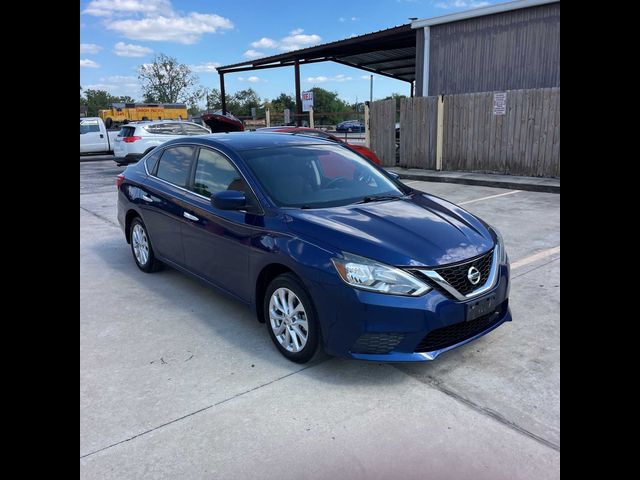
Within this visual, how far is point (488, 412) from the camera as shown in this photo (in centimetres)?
288

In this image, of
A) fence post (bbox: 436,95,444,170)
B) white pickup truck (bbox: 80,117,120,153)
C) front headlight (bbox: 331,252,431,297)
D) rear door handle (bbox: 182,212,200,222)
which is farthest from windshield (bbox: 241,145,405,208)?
white pickup truck (bbox: 80,117,120,153)

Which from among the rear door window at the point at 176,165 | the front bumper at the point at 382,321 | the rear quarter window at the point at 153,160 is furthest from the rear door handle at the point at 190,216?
the front bumper at the point at 382,321

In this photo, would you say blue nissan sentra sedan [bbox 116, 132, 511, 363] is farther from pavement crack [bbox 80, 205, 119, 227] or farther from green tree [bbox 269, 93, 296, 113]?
green tree [bbox 269, 93, 296, 113]

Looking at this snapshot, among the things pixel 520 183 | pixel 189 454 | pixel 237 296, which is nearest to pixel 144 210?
pixel 237 296

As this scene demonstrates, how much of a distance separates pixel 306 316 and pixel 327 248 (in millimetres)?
492

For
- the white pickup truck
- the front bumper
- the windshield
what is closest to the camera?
the front bumper

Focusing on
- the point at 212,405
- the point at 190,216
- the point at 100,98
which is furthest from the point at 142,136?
the point at 100,98

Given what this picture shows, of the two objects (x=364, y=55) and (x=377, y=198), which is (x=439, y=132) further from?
(x=364, y=55)

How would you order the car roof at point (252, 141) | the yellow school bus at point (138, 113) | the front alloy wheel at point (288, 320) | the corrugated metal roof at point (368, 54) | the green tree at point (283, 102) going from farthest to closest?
the green tree at point (283, 102) < the yellow school bus at point (138, 113) < the corrugated metal roof at point (368, 54) < the car roof at point (252, 141) < the front alloy wheel at point (288, 320)

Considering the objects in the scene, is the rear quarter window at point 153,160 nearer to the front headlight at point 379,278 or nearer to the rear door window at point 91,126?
the front headlight at point 379,278

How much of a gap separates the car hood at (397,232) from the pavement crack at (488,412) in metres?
0.79

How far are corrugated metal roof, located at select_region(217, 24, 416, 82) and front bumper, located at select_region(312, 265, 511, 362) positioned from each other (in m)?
15.8

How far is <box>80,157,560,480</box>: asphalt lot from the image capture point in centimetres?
249

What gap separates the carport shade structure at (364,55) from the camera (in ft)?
61.2
